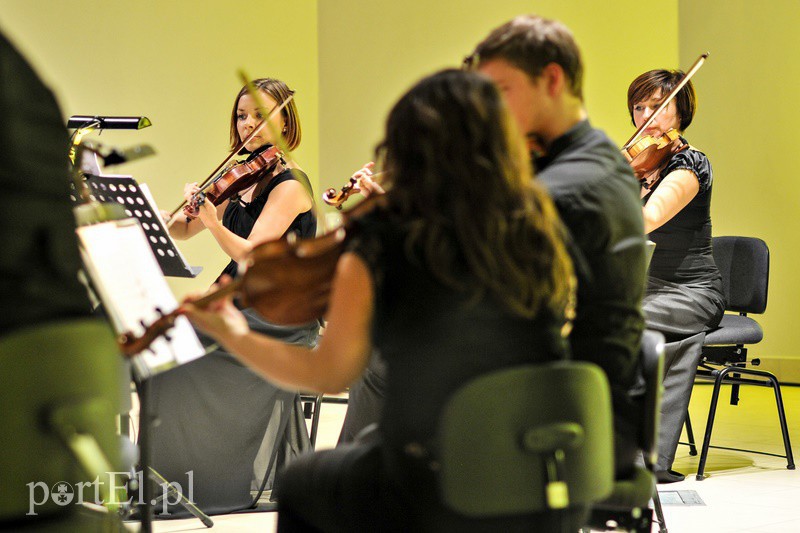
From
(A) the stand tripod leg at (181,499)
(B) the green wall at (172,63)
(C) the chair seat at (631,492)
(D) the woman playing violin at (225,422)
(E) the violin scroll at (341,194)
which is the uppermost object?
(B) the green wall at (172,63)

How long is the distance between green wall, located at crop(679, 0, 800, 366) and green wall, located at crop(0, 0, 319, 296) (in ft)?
8.14

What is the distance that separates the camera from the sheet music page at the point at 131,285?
160 centimetres

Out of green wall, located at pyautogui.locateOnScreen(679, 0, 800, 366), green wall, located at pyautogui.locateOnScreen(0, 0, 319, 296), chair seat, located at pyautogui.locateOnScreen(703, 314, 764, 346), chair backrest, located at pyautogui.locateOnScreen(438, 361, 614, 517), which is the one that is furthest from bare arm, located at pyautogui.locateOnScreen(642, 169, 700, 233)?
green wall, located at pyautogui.locateOnScreen(0, 0, 319, 296)

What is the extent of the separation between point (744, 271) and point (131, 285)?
8.87ft

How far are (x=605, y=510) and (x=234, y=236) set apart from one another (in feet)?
5.92

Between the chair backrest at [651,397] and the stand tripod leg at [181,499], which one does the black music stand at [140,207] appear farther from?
the chair backrest at [651,397]

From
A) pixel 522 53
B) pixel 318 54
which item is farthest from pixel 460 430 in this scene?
pixel 318 54

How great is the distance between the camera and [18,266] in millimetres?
1013

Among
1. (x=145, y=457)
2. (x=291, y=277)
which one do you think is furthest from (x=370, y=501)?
(x=145, y=457)

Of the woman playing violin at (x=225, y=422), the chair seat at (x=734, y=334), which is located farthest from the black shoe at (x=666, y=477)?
the woman playing violin at (x=225, y=422)

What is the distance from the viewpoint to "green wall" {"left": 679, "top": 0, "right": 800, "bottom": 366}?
18.8 feet

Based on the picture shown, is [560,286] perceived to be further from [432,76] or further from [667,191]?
[667,191]

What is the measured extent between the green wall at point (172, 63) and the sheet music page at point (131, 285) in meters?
3.60

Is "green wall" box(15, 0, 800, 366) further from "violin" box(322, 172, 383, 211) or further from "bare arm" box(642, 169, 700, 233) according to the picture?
"bare arm" box(642, 169, 700, 233)
